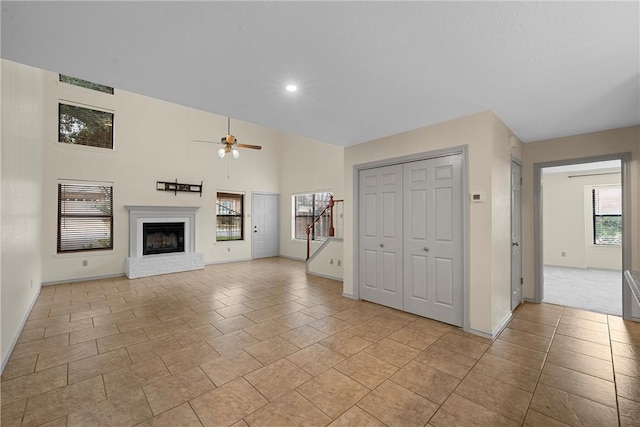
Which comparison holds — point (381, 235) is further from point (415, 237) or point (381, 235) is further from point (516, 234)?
point (516, 234)

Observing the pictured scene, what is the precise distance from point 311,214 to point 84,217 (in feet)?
17.9

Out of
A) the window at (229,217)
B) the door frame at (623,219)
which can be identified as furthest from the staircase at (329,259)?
the door frame at (623,219)

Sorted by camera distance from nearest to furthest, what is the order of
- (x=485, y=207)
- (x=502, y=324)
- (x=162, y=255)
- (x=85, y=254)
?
Answer: (x=485, y=207)
(x=502, y=324)
(x=85, y=254)
(x=162, y=255)

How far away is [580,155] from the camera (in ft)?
13.0

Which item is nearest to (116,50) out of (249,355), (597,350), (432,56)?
→ (432,56)

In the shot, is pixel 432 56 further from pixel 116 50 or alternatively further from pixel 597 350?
pixel 597 350

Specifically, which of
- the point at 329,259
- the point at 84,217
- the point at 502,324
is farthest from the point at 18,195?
the point at 502,324

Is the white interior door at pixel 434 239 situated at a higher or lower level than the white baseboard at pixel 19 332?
higher

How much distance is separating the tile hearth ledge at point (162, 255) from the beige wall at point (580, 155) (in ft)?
22.7

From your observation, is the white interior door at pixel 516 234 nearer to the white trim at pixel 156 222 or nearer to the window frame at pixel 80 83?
the white trim at pixel 156 222

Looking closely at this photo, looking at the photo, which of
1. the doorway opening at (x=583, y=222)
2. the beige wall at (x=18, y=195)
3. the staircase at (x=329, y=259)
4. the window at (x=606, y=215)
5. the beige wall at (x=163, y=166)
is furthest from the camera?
the window at (x=606, y=215)

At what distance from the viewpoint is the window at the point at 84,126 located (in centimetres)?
567

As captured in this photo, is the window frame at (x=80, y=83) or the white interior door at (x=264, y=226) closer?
the window frame at (x=80, y=83)

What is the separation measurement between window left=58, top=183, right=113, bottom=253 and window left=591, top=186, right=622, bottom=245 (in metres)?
11.9
